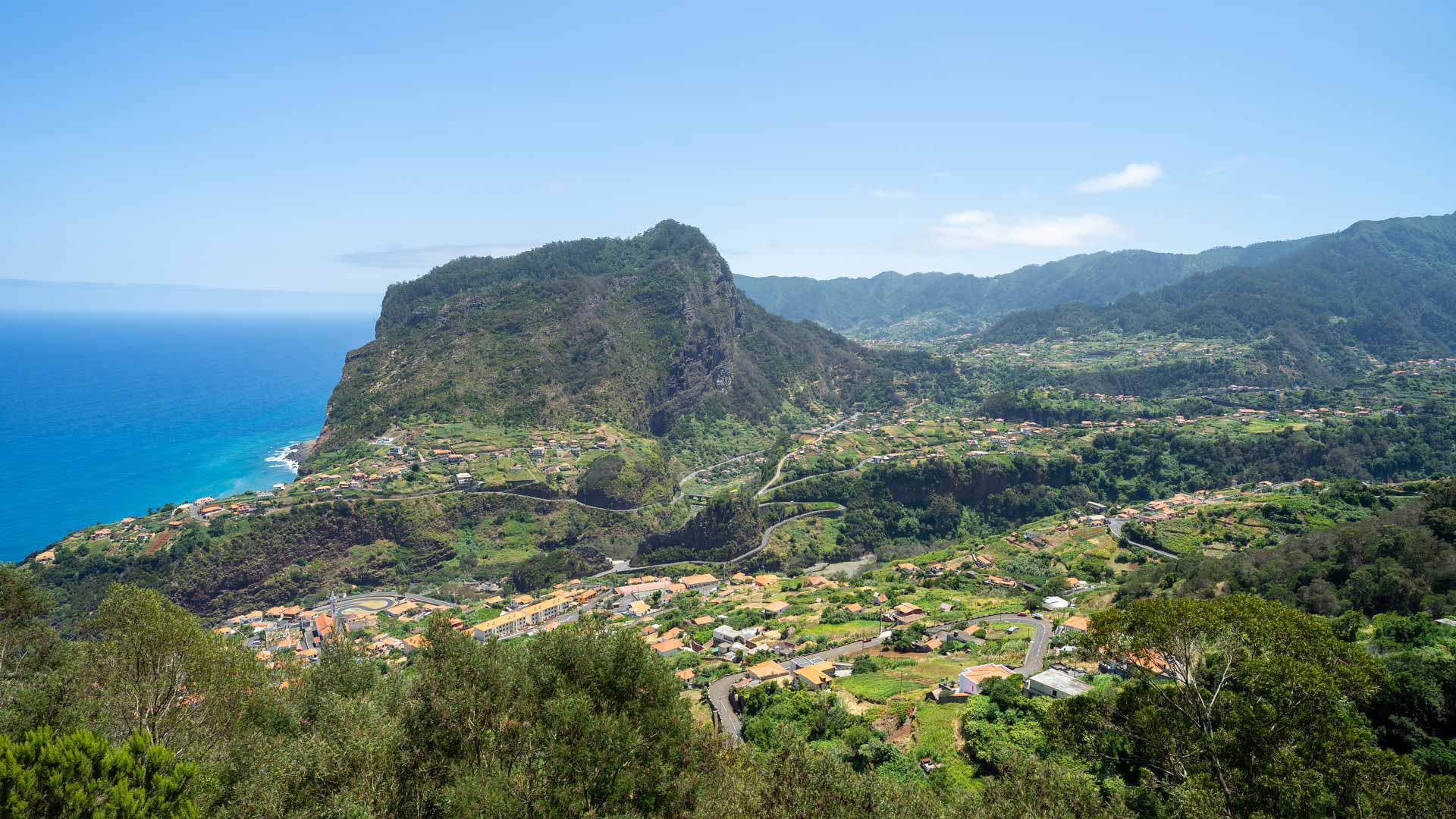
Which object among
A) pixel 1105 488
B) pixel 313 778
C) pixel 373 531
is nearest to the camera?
pixel 313 778

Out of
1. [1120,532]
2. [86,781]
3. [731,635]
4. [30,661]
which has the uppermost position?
[86,781]

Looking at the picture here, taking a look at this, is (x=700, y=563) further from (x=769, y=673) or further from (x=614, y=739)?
(x=614, y=739)

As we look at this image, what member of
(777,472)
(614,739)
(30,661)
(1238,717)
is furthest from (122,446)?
(1238,717)

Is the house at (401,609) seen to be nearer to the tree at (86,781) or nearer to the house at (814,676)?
the house at (814,676)

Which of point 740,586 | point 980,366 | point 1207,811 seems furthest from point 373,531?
point 980,366

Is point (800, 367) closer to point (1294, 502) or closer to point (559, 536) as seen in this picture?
point (559, 536)

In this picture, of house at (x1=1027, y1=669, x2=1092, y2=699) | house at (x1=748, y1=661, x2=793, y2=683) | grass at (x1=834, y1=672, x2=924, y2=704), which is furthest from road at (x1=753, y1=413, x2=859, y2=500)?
house at (x1=1027, y1=669, x2=1092, y2=699)

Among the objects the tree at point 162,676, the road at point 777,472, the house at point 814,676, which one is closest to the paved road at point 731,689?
the house at point 814,676
